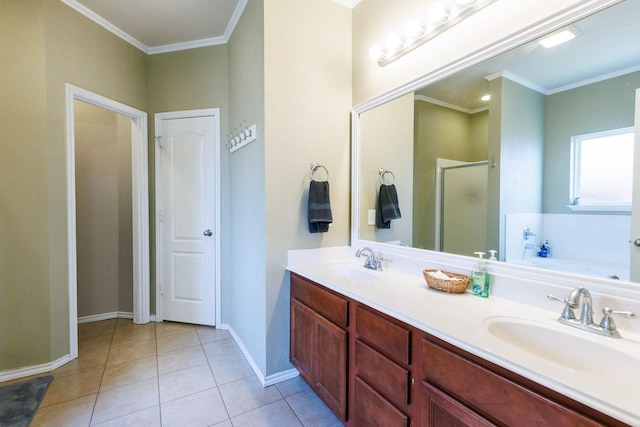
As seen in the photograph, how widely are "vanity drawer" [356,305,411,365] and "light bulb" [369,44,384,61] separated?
1544 millimetres

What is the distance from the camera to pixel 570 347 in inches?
36.0

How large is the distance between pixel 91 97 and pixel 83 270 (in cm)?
171

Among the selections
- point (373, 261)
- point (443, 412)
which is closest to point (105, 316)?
point (373, 261)

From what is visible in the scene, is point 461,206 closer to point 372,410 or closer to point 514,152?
point 514,152

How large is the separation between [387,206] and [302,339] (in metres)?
1.04

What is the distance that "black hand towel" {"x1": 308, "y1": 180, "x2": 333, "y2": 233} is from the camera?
1908 millimetres

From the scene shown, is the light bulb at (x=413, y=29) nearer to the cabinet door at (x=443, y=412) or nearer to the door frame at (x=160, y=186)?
the cabinet door at (x=443, y=412)

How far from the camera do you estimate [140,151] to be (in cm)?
275

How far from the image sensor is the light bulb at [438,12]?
1445 mm

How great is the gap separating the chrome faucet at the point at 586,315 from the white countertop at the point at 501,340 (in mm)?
24

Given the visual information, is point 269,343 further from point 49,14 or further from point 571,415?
point 49,14

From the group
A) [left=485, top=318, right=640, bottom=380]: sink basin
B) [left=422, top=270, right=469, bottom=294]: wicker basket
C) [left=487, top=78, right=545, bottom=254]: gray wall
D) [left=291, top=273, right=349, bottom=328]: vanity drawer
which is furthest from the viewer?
[left=291, top=273, right=349, bottom=328]: vanity drawer

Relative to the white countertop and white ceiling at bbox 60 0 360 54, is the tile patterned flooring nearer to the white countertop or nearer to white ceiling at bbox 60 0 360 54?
the white countertop

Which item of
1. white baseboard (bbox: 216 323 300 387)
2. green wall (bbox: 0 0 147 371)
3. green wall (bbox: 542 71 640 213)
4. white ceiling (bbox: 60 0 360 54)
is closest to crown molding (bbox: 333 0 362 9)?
white ceiling (bbox: 60 0 360 54)
